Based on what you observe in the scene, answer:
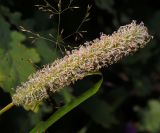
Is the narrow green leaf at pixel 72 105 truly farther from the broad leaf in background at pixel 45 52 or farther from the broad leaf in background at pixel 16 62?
the broad leaf in background at pixel 45 52

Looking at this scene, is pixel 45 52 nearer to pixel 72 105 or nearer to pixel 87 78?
pixel 87 78

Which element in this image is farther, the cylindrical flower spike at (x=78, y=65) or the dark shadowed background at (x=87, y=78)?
the dark shadowed background at (x=87, y=78)

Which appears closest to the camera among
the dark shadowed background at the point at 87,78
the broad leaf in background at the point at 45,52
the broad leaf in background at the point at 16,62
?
the broad leaf in background at the point at 16,62

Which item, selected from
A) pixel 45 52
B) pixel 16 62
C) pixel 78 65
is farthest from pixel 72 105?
pixel 45 52

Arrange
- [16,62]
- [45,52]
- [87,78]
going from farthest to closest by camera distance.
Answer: [87,78] < [45,52] < [16,62]

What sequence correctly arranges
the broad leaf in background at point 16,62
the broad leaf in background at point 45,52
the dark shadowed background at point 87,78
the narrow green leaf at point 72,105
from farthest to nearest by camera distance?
the broad leaf in background at point 45,52 → the dark shadowed background at point 87,78 → the broad leaf in background at point 16,62 → the narrow green leaf at point 72,105

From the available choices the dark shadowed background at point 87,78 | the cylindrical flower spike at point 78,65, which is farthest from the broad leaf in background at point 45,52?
the cylindrical flower spike at point 78,65

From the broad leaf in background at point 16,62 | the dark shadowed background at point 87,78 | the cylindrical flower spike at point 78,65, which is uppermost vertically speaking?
the cylindrical flower spike at point 78,65

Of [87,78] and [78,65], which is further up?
[78,65]
